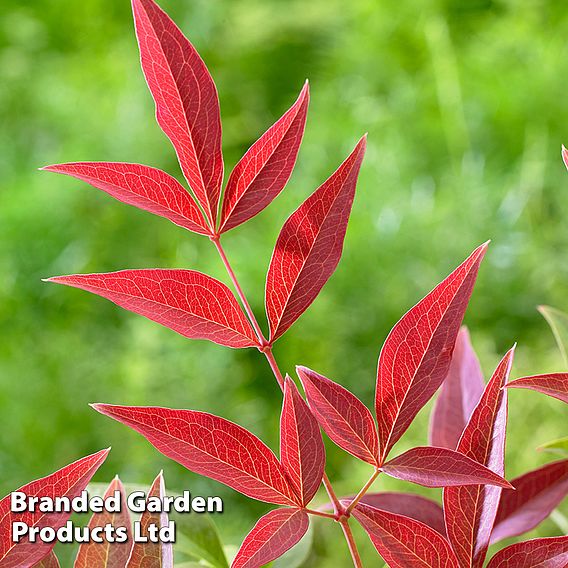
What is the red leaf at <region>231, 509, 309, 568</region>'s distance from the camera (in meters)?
0.10

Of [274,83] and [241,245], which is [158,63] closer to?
[241,245]

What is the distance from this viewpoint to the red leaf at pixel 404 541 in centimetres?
10

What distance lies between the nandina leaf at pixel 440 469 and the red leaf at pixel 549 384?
1cm

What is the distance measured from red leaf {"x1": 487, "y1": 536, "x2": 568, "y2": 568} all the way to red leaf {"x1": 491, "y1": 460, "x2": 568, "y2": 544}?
35 millimetres

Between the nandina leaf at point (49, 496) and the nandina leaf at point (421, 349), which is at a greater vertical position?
the nandina leaf at point (421, 349)

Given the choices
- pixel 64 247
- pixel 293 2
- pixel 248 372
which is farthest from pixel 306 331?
pixel 293 2

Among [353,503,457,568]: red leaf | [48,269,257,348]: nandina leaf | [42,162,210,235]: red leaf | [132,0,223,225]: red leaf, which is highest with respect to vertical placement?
[132,0,223,225]: red leaf

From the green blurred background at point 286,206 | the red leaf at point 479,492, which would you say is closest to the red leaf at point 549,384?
the red leaf at point 479,492

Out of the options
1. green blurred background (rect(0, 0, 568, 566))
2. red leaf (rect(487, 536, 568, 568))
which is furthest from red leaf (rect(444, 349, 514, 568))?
green blurred background (rect(0, 0, 568, 566))

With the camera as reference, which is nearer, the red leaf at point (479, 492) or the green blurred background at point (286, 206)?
the red leaf at point (479, 492)

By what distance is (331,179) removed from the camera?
0.11m

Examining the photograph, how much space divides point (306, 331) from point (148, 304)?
1.88ft

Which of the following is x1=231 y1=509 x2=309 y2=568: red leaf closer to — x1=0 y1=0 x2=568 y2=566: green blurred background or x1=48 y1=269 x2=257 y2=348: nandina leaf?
x1=48 y1=269 x2=257 y2=348: nandina leaf

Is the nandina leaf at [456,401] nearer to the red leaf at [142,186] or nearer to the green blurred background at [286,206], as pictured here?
the red leaf at [142,186]
